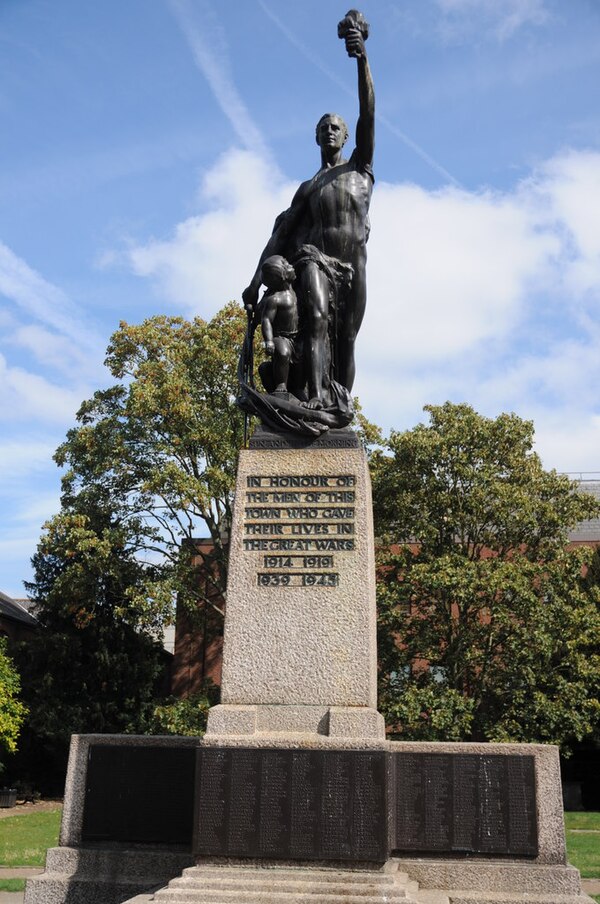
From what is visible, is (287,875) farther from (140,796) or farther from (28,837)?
(28,837)

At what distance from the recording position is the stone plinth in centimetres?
717

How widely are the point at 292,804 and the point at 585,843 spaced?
11822 millimetres

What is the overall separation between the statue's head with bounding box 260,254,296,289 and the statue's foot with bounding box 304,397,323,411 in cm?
117

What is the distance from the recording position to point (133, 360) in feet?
86.2

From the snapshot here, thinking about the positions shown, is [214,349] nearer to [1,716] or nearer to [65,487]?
[65,487]

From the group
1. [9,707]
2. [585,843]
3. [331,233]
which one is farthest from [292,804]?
[9,707]

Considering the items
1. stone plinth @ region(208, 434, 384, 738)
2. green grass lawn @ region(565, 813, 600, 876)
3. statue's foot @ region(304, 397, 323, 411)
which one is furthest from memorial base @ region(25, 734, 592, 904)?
green grass lawn @ region(565, 813, 600, 876)

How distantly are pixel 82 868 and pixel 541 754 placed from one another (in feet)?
13.4

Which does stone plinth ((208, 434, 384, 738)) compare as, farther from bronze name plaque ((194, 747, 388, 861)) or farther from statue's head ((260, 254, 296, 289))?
statue's head ((260, 254, 296, 289))

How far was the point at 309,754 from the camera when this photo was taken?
689 cm

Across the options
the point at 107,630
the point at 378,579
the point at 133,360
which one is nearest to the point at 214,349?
the point at 133,360

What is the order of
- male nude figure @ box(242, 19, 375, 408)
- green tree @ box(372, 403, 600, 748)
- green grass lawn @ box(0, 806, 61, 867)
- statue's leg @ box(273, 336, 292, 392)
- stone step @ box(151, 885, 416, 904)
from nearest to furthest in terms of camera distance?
stone step @ box(151, 885, 416, 904)
statue's leg @ box(273, 336, 292, 392)
male nude figure @ box(242, 19, 375, 408)
green grass lawn @ box(0, 806, 61, 867)
green tree @ box(372, 403, 600, 748)

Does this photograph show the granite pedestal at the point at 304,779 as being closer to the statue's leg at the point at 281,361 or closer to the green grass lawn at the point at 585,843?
the statue's leg at the point at 281,361

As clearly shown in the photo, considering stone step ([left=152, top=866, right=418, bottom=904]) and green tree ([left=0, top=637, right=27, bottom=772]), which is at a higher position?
green tree ([left=0, top=637, right=27, bottom=772])
